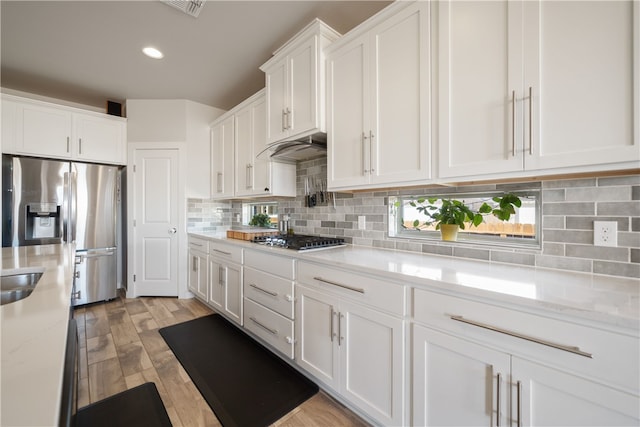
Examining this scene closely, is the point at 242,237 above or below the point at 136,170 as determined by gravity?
below

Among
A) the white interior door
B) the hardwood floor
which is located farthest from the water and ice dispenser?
the hardwood floor

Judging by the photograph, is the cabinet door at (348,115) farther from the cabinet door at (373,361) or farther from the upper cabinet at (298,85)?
the cabinet door at (373,361)

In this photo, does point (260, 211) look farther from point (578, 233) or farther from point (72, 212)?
point (578, 233)

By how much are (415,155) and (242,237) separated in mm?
1758

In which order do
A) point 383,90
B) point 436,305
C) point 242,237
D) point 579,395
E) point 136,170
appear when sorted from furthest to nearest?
1. point 136,170
2. point 242,237
3. point 383,90
4. point 436,305
5. point 579,395

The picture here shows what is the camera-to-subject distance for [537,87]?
1.07 metres

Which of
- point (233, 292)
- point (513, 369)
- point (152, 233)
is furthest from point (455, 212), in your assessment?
point (152, 233)

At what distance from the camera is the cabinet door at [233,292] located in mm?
2336

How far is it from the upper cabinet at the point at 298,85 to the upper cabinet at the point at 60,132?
92.4 inches

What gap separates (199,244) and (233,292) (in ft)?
3.28

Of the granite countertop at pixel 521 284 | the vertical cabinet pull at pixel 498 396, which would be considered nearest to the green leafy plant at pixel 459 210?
the granite countertop at pixel 521 284

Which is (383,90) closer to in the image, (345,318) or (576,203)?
(576,203)

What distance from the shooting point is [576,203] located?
1.22m

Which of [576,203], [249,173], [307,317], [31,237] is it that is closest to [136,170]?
[31,237]
